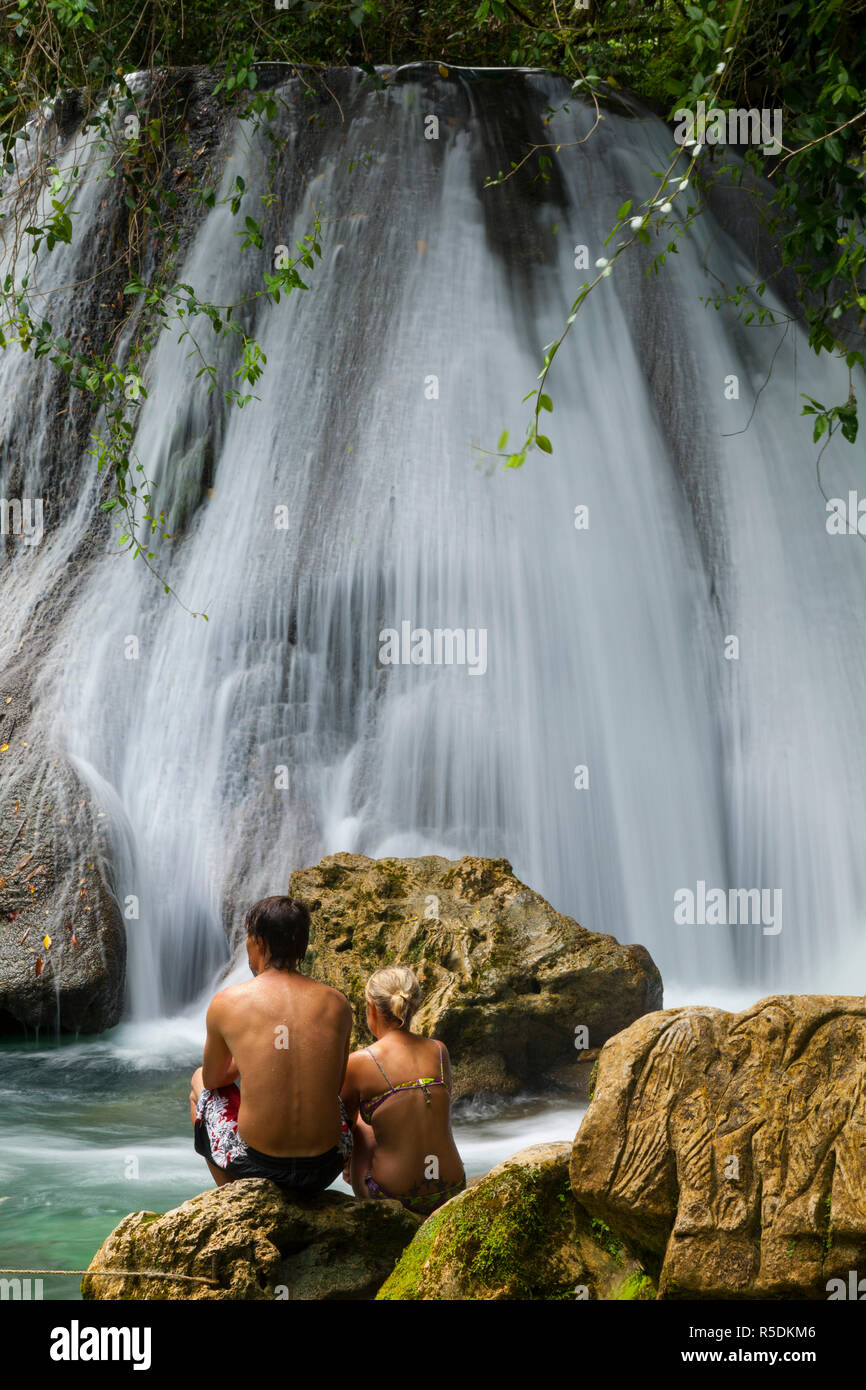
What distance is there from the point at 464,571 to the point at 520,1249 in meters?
5.83

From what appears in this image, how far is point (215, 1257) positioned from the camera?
3.21 meters

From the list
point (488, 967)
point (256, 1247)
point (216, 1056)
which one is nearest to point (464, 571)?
point (488, 967)

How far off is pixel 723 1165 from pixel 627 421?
7038mm

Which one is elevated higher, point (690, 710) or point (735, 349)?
point (735, 349)

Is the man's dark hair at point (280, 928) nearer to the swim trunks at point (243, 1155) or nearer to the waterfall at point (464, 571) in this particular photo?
the swim trunks at point (243, 1155)

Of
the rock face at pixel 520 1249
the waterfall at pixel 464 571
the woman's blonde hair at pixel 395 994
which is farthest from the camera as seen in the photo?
the waterfall at pixel 464 571

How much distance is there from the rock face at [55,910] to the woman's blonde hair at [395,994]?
148 inches

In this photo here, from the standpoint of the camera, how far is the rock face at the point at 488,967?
572cm

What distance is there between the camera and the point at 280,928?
370cm

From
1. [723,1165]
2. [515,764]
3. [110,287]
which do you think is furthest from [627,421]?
[723,1165]

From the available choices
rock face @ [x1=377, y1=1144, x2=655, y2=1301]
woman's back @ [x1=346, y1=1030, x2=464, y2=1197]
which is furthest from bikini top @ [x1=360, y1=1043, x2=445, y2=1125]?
rock face @ [x1=377, y1=1144, x2=655, y2=1301]

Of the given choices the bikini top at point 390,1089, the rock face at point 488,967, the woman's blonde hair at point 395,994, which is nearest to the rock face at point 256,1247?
the bikini top at point 390,1089

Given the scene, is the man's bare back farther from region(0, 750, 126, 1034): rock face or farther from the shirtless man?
region(0, 750, 126, 1034): rock face
